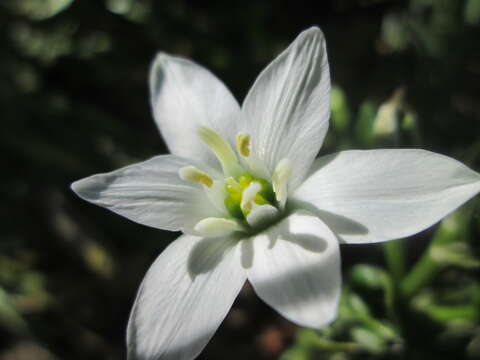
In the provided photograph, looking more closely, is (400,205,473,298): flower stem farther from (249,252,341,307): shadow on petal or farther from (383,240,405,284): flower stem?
(249,252,341,307): shadow on petal

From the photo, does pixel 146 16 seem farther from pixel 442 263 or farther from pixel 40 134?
pixel 442 263

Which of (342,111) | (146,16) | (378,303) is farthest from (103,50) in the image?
(378,303)

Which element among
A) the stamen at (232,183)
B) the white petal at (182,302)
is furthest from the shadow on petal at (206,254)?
the stamen at (232,183)

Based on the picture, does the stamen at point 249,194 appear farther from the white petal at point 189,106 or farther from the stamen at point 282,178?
the white petal at point 189,106

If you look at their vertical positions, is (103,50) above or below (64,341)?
above

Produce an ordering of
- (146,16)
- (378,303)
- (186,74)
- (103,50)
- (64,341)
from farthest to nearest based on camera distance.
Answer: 1. (64,341)
2. (103,50)
3. (146,16)
4. (378,303)
5. (186,74)
